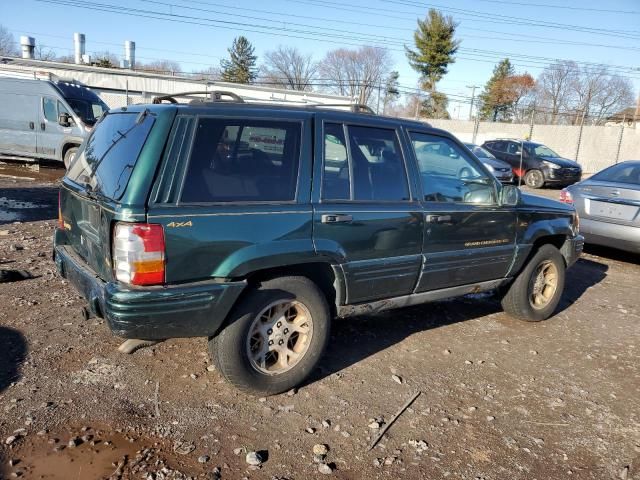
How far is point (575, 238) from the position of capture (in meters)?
Result: 5.20

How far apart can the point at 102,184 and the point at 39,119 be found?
36.8 feet

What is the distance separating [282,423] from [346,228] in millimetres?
1290

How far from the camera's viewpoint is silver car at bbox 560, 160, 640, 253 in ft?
22.4

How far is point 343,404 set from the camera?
3283 millimetres

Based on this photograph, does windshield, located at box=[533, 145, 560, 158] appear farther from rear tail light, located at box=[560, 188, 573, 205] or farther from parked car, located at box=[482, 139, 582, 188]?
rear tail light, located at box=[560, 188, 573, 205]

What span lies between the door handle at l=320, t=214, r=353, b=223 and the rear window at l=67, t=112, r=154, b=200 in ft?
3.87

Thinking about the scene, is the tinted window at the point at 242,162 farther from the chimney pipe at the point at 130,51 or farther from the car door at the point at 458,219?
the chimney pipe at the point at 130,51

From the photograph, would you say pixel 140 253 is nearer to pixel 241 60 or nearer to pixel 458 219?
pixel 458 219

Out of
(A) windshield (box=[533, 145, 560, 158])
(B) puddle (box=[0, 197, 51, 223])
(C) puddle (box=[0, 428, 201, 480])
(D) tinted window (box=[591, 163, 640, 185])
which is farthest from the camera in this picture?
(A) windshield (box=[533, 145, 560, 158])

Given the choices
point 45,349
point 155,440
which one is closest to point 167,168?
point 155,440

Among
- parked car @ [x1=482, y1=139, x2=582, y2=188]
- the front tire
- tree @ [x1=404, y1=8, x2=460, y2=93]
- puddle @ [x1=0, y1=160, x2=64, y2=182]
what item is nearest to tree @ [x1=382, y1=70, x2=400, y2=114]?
tree @ [x1=404, y1=8, x2=460, y2=93]

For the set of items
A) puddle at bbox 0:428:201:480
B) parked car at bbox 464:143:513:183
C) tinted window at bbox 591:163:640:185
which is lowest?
puddle at bbox 0:428:201:480

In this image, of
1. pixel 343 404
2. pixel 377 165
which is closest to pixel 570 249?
pixel 377 165

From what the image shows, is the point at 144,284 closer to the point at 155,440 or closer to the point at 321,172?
the point at 155,440
